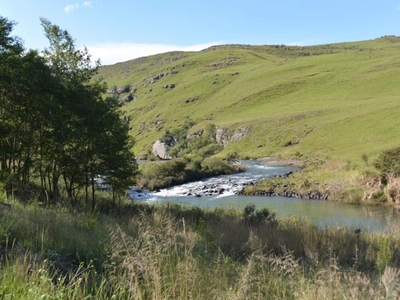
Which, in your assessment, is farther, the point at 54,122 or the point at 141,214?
the point at 54,122

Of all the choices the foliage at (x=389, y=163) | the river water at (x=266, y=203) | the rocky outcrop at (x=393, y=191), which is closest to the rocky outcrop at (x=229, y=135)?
the river water at (x=266, y=203)

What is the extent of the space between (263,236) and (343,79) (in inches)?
4407

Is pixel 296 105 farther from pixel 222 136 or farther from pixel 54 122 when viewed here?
pixel 54 122

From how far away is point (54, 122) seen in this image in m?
17.1

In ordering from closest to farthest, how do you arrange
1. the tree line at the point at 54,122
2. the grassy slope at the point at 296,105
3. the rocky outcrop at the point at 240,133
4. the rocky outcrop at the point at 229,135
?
the tree line at the point at 54,122 < the grassy slope at the point at 296,105 < the rocky outcrop at the point at 240,133 < the rocky outcrop at the point at 229,135

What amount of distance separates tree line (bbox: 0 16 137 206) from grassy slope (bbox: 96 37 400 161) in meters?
38.2

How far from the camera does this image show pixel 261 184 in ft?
135

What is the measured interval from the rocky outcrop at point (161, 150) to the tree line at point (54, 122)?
72.6 m

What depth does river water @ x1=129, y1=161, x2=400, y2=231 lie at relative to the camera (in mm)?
25438

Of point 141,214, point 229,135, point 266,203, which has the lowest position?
point 266,203

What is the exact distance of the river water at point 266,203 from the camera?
25.4 meters

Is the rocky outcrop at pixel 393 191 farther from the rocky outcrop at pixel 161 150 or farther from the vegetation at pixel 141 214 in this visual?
the rocky outcrop at pixel 161 150

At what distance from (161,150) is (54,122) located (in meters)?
82.1

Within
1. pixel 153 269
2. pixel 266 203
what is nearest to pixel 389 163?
pixel 266 203
